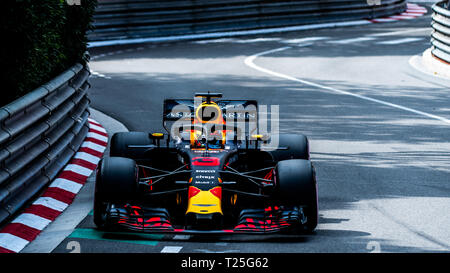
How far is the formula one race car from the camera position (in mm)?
8328

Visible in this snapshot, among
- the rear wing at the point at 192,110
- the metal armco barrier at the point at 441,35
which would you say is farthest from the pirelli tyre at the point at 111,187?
the metal armco barrier at the point at 441,35

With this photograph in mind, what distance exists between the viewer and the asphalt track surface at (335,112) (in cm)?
832

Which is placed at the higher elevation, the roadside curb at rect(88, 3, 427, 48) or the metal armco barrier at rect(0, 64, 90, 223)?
the metal armco barrier at rect(0, 64, 90, 223)

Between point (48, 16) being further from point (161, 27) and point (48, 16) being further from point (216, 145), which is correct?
point (161, 27)

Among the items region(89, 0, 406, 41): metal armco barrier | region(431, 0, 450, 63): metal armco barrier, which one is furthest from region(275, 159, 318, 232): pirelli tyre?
region(89, 0, 406, 41): metal armco barrier

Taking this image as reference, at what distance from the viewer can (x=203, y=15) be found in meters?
31.0

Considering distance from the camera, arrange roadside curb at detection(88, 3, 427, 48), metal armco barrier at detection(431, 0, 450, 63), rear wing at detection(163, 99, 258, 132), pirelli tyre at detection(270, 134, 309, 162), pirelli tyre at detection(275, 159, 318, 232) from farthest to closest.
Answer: roadside curb at detection(88, 3, 427, 48), metal armco barrier at detection(431, 0, 450, 63), pirelli tyre at detection(270, 134, 309, 162), rear wing at detection(163, 99, 258, 132), pirelli tyre at detection(275, 159, 318, 232)

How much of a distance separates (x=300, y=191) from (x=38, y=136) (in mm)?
3170

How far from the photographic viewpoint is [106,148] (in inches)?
502

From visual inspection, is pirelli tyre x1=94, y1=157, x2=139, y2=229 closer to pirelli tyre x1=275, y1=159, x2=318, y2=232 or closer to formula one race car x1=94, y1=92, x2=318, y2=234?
formula one race car x1=94, y1=92, x2=318, y2=234

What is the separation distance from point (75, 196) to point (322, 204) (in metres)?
2.75

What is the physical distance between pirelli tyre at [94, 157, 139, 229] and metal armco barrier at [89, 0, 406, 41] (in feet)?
66.5
